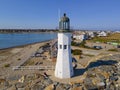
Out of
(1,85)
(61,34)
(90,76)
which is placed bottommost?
(1,85)

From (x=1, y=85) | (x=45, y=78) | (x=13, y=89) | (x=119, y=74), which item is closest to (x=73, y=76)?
(x=45, y=78)

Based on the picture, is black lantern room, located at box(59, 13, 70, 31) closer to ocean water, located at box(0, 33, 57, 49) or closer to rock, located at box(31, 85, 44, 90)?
rock, located at box(31, 85, 44, 90)

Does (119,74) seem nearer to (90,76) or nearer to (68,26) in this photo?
(90,76)

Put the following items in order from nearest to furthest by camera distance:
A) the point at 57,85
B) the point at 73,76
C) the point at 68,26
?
the point at 57,85 < the point at 68,26 < the point at 73,76

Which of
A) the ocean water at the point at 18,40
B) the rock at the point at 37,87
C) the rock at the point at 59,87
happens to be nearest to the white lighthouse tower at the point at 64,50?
the rock at the point at 59,87

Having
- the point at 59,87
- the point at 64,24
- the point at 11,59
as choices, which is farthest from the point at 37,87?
the point at 11,59

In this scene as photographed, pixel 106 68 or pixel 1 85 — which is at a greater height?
pixel 106 68

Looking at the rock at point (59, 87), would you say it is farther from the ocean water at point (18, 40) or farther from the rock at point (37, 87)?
the ocean water at point (18, 40)
